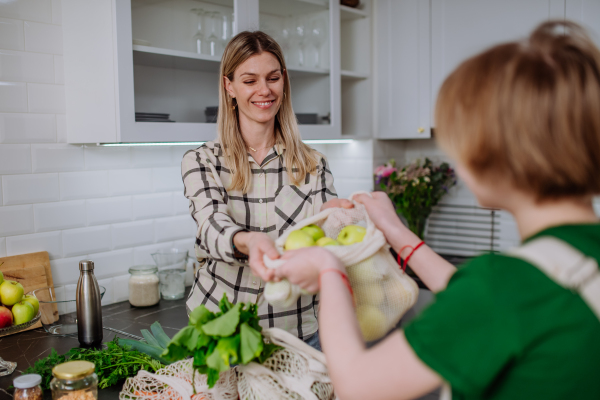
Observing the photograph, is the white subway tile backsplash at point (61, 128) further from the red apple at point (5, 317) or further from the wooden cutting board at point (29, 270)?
the red apple at point (5, 317)

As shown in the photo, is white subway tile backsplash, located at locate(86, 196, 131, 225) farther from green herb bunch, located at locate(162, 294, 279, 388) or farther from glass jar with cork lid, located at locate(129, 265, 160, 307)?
green herb bunch, located at locate(162, 294, 279, 388)

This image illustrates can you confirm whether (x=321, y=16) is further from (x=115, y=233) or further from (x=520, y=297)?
(x=520, y=297)

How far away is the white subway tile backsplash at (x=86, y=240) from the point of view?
2.22 m

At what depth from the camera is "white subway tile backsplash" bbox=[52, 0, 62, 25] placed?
210cm

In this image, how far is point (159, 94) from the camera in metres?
2.11

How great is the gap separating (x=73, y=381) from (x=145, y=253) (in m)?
1.35

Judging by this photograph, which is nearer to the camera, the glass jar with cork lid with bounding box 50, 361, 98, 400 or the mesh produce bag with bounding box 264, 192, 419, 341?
the mesh produce bag with bounding box 264, 192, 419, 341

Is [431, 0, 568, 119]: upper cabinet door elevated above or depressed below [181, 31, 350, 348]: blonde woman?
above

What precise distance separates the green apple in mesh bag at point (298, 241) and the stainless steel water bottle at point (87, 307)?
3.32 ft

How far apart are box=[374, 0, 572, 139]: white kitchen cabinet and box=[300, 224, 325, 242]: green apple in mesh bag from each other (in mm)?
1986

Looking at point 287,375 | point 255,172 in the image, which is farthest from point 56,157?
point 287,375

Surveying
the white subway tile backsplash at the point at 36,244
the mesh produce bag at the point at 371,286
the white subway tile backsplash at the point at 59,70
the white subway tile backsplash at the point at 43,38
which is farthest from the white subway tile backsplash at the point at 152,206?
the mesh produce bag at the point at 371,286

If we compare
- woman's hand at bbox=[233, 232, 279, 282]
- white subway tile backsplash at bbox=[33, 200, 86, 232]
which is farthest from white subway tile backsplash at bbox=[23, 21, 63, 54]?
woman's hand at bbox=[233, 232, 279, 282]

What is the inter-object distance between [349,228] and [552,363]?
1.84ft
